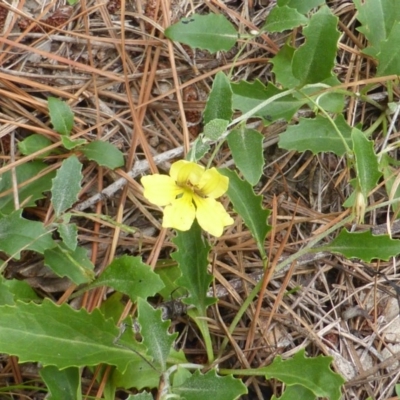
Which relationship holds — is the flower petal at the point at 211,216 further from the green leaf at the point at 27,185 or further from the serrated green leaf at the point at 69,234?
the green leaf at the point at 27,185

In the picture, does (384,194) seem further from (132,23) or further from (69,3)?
(69,3)

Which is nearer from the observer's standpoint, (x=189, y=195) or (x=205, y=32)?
(x=189, y=195)

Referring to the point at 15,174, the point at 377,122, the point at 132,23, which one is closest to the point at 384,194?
the point at 377,122

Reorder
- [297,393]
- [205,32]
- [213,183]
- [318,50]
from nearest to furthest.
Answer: [213,183] → [297,393] → [318,50] → [205,32]

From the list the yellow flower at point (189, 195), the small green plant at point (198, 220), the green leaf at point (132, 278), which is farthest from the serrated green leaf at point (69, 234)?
the yellow flower at point (189, 195)

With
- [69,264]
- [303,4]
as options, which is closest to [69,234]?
[69,264]

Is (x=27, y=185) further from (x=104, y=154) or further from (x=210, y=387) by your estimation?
(x=210, y=387)
